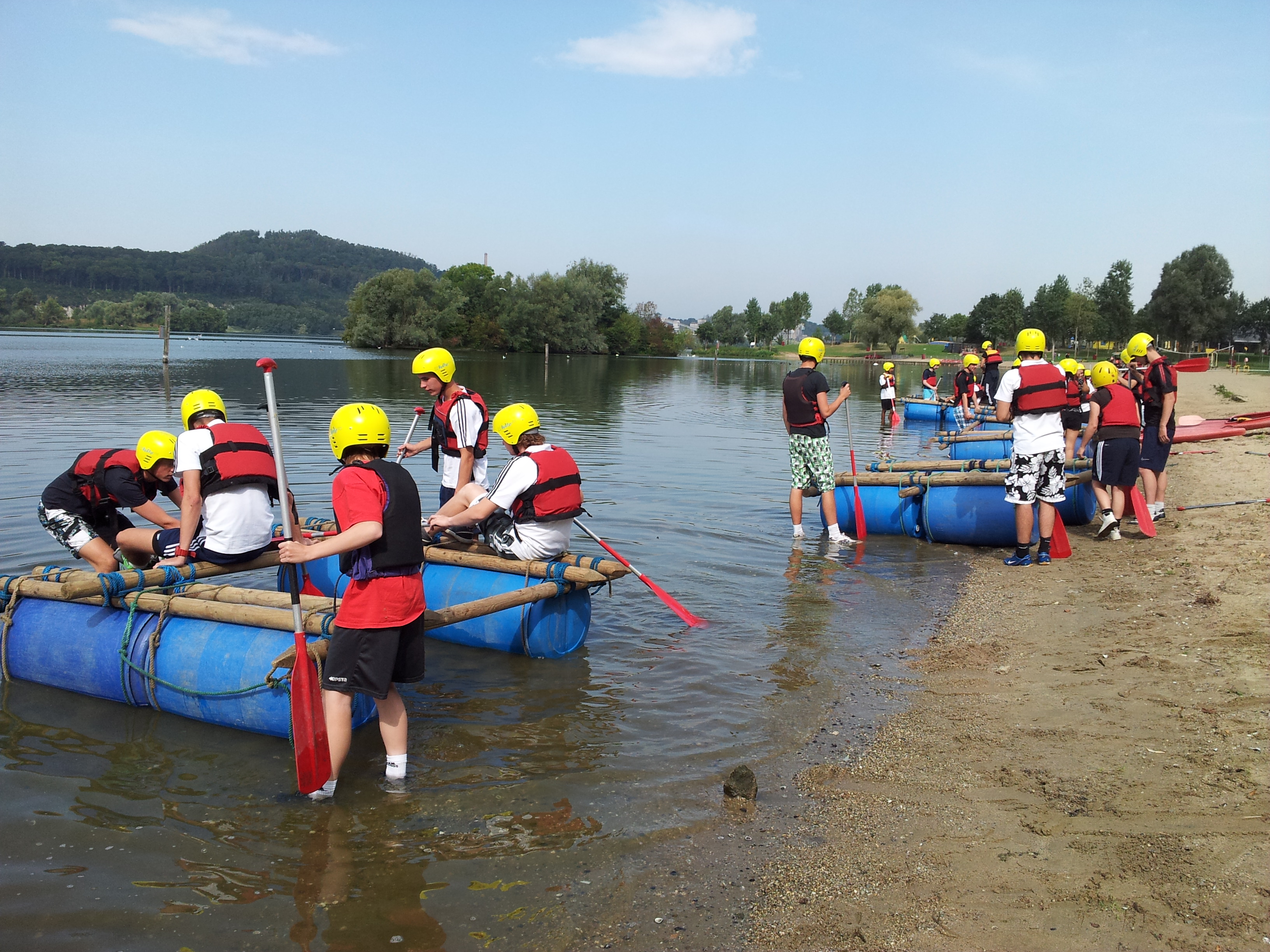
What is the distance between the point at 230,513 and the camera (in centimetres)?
659

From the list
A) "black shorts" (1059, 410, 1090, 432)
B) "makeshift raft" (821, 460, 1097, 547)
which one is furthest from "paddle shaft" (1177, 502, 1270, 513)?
"black shorts" (1059, 410, 1090, 432)

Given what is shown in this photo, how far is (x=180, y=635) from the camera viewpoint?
19.2 feet

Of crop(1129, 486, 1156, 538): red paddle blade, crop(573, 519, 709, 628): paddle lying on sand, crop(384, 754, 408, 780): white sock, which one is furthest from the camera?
crop(1129, 486, 1156, 538): red paddle blade

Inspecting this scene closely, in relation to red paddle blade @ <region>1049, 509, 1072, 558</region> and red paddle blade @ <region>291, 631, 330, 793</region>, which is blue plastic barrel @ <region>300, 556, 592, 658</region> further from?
red paddle blade @ <region>1049, 509, 1072, 558</region>

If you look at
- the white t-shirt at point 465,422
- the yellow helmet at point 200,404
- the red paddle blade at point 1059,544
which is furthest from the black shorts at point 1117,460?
the yellow helmet at point 200,404

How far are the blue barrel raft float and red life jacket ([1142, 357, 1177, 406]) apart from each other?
7803 mm

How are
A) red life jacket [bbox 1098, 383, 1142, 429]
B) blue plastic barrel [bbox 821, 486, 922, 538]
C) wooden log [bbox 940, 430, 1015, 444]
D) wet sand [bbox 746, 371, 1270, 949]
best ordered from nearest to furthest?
wet sand [bbox 746, 371, 1270, 949], red life jacket [bbox 1098, 383, 1142, 429], blue plastic barrel [bbox 821, 486, 922, 538], wooden log [bbox 940, 430, 1015, 444]

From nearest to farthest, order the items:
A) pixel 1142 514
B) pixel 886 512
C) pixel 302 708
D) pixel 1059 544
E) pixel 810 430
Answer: pixel 302 708 → pixel 1059 544 → pixel 1142 514 → pixel 810 430 → pixel 886 512

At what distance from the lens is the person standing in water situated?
10469 millimetres

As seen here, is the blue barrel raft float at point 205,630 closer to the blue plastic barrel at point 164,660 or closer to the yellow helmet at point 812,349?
the blue plastic barrel at point 164,660

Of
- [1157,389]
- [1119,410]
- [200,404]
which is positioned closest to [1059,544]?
[1119,410]

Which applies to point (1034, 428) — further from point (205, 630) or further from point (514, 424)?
point (205, 630)

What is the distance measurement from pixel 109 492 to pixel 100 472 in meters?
0.20

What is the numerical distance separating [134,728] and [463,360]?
68.3m
